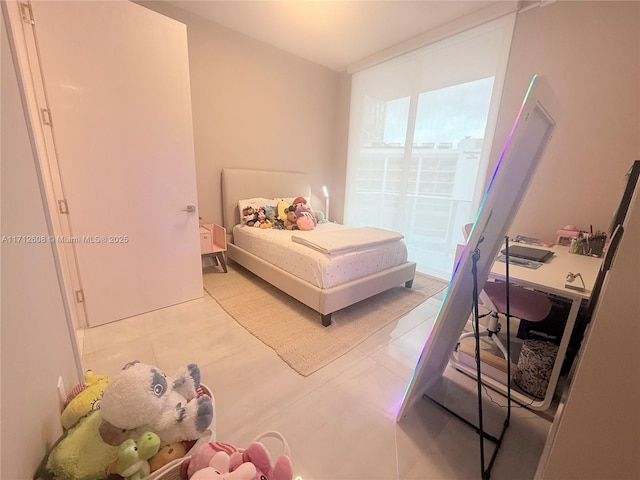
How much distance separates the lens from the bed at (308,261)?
223cm

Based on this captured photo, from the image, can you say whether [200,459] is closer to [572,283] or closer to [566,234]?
[572,283]

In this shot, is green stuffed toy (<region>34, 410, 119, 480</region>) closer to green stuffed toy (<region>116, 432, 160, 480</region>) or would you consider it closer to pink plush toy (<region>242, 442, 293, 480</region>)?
green stuffed toy (<region>116, 432, 160, 480</region>)

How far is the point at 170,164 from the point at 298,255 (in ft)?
4.39

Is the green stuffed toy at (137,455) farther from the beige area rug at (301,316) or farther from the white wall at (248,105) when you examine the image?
the white wall at (248,105)

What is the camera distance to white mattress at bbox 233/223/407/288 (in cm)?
223

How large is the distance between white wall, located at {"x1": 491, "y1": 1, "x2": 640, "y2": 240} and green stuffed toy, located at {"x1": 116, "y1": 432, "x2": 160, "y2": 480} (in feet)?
10.5

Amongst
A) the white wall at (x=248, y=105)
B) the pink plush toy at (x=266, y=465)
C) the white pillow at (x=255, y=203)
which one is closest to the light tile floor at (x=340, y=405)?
the pink plush toy at (x=266, y=465)

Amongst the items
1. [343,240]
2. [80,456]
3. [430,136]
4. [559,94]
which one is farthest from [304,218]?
[559,94]

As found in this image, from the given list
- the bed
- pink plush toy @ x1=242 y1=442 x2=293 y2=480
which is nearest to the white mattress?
the bed

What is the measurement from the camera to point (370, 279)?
2484 millimetres

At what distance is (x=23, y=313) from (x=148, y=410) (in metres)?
0.49

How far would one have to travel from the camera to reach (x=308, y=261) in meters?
2.30

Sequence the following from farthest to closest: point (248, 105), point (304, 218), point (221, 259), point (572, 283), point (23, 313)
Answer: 1. point (248, 105)
2. point (221, 259)
3. point (304, 218)
4. point (572, 283)
5. point (23, 313)

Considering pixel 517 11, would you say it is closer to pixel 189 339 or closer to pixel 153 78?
pixel 153 78
